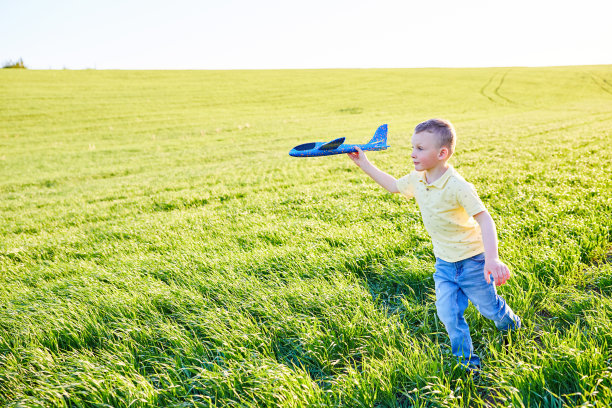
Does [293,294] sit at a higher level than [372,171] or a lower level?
lower

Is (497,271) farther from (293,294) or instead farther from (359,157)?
(293,294)

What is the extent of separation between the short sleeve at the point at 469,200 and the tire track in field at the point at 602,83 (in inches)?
2187

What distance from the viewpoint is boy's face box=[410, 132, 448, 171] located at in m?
2.70

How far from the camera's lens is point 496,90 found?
4647 cm

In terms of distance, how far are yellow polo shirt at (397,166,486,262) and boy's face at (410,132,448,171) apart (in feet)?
0.47

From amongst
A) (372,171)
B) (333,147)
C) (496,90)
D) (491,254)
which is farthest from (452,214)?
(496,90)

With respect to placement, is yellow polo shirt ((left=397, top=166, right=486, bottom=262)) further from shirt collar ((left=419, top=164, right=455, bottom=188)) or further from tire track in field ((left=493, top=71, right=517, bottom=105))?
tire track in field ((left=493, top=71, right=517, bottom=105))

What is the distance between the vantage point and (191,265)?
4.32m

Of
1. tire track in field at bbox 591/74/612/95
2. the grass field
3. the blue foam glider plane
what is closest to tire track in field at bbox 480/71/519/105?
tire track in field at bbox 591/74/612/95

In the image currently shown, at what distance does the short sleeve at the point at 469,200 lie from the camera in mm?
2623

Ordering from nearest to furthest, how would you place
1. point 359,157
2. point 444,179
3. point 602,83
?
point 444,179 → point 359,157 → point 602,83

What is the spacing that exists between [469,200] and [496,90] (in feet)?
170

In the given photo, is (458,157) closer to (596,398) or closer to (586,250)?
(586,250)

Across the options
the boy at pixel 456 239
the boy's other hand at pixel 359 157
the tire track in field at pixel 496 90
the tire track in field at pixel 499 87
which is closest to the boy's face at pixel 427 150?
the boy at pixel 456 239
